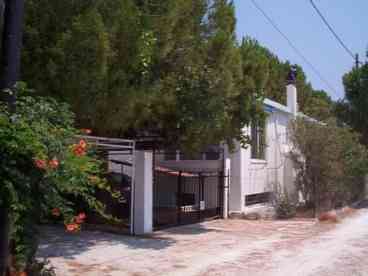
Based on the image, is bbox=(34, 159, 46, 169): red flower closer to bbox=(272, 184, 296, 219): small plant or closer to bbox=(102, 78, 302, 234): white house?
bbox=(102, 78, 302, 234): white house

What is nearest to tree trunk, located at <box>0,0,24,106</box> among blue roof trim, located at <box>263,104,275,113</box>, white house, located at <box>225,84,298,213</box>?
white house, located at <box>225,84,298,213</box>

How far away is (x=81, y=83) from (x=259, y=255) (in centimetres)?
502

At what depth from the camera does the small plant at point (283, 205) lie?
2103cm

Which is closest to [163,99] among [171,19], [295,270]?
[171,19]

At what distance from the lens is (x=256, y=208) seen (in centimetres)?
2208

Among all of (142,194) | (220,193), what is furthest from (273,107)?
(142,194)

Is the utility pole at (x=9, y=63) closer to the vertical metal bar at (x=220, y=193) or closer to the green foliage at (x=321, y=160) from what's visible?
the vertical metal bar at (x=220, y=193)

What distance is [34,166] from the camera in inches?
270

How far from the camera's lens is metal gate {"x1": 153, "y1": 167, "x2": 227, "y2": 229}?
18594 mm

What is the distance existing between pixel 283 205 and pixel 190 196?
357 centimetres

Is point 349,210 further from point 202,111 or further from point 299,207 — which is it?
point 202,111

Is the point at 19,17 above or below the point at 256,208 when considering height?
above

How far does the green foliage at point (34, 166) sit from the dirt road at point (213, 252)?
253 cm

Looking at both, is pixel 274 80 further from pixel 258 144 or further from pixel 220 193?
pixel 220 193
